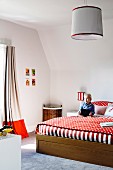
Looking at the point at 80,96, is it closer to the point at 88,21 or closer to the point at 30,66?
the point at 30,66

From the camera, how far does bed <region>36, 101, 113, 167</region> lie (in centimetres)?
396

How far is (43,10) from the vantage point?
4867mm

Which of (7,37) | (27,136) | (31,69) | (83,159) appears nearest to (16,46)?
(7,37)

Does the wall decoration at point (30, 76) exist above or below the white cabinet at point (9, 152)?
above

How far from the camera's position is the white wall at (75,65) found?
621 cm

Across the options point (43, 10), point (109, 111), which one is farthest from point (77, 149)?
point (43, 10)

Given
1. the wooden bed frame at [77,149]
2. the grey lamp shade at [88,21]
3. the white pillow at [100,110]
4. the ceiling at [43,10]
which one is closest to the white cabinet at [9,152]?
the wooden bed frame at [77,149]

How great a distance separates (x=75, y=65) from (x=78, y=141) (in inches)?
119

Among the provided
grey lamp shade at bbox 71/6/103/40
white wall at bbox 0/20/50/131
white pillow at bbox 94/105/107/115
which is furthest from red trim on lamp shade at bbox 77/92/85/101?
grey lamp shade at bbox 71/6/103/40

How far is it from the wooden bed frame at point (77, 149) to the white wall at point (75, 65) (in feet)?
7.97

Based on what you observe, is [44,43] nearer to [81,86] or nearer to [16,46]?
[16,46]

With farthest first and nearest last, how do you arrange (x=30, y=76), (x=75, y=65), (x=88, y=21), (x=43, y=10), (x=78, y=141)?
(x=75, y=65) → (x=30, y=76) → (x=43, y=10) → (x=78, y=141) → (x=88, y=21)

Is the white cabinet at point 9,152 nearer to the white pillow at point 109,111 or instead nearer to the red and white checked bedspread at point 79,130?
the red and white checked bedspread at point 79,130

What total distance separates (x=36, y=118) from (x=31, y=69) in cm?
133
